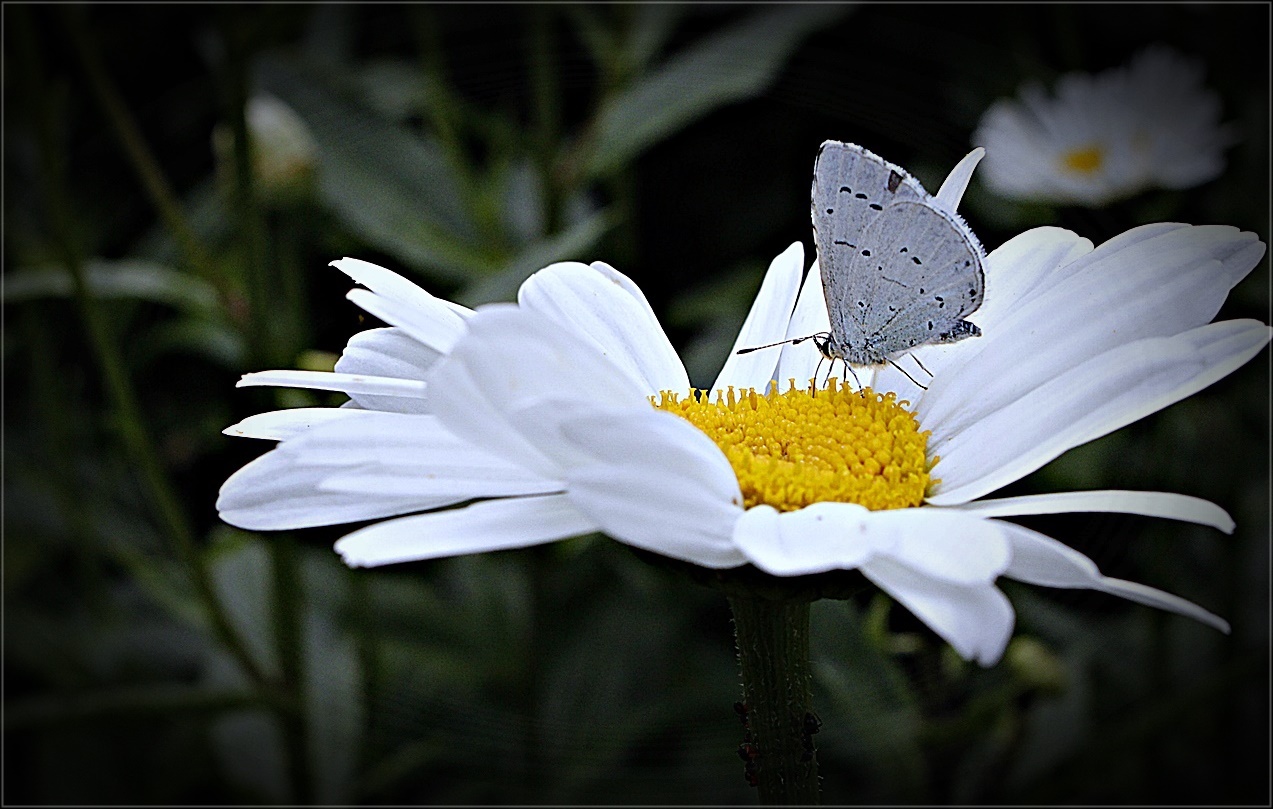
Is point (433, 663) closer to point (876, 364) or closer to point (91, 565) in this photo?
point (91, 565)

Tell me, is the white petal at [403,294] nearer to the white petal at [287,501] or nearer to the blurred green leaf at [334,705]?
the white petal at [287,501]

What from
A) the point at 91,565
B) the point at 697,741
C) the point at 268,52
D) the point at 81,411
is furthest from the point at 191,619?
the point at 268,52

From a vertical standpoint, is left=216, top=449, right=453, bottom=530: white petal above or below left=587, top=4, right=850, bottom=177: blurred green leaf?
below

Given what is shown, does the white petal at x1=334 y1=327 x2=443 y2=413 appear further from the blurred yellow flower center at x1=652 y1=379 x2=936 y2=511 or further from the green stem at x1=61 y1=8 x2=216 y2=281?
the green stem at x1=61 y1=8 x2=216 y2=281

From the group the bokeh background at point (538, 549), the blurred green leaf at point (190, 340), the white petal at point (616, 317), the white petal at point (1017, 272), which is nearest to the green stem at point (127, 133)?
the bokeh background at point (538, 549)

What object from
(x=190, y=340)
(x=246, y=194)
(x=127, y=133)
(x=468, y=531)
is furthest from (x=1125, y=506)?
(x=190, y=340)

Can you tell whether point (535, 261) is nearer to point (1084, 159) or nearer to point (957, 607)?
point (957, 607)

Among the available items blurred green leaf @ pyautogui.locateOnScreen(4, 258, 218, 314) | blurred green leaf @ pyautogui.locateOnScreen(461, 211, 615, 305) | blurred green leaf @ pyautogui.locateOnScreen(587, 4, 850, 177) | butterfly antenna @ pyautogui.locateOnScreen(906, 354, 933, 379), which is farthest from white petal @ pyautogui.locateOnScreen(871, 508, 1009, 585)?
blurred green leaf @ pyautogui.locateOnScreen(4, 258, 218, 314)
